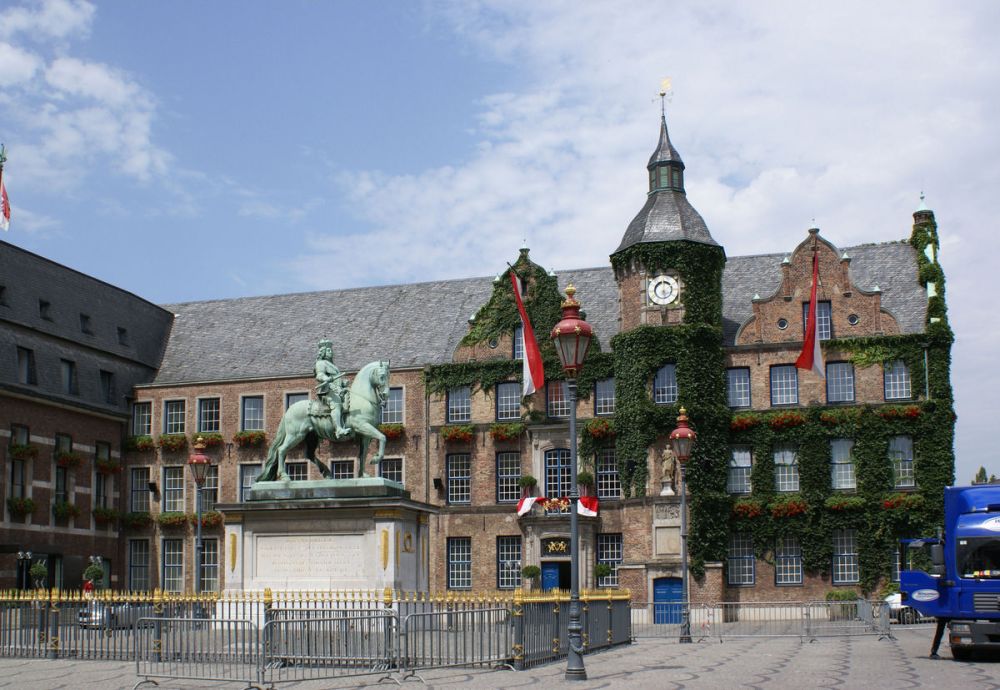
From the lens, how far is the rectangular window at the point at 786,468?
4778 centimetres

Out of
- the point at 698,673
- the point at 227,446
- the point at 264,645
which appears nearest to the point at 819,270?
the point at 227,446

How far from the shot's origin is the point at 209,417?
54594 millimetres

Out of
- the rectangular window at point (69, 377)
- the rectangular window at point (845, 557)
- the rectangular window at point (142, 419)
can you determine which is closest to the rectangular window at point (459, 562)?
the rectangular window at point (845, 557)

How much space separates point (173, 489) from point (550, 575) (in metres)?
17.6

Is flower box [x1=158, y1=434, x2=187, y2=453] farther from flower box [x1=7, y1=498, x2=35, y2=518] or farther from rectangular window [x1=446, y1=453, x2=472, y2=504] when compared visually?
rectangular window [x1=446, y1=453, x2=472, y2=504]

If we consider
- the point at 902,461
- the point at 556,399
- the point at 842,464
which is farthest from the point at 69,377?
the point at 902,461

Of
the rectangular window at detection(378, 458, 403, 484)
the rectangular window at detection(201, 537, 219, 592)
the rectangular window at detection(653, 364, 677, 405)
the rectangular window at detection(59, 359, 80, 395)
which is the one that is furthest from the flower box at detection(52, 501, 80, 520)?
the rectangular window at detection(653, 364, 677, 405)

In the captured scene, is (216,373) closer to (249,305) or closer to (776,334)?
(249,305)

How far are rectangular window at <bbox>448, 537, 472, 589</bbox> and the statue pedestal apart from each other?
75.2 feet

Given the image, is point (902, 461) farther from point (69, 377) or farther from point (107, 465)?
point (69, 377)

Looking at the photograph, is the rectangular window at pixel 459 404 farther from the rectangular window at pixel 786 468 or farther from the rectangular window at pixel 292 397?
the rectangular window at pixel 786 468

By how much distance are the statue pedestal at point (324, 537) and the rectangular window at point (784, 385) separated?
80.1 ft

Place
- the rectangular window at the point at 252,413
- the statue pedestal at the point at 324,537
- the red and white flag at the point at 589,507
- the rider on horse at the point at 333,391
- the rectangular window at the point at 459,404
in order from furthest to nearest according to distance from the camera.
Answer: the rectangular window at the point at 252,413 → the rectangular window at the point at 459,404 → the red and white flag at the point at 589,507 → the rider on horse at the point at 333,391 → the statue pedestal at the point at 324,537

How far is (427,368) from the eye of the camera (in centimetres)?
5200
